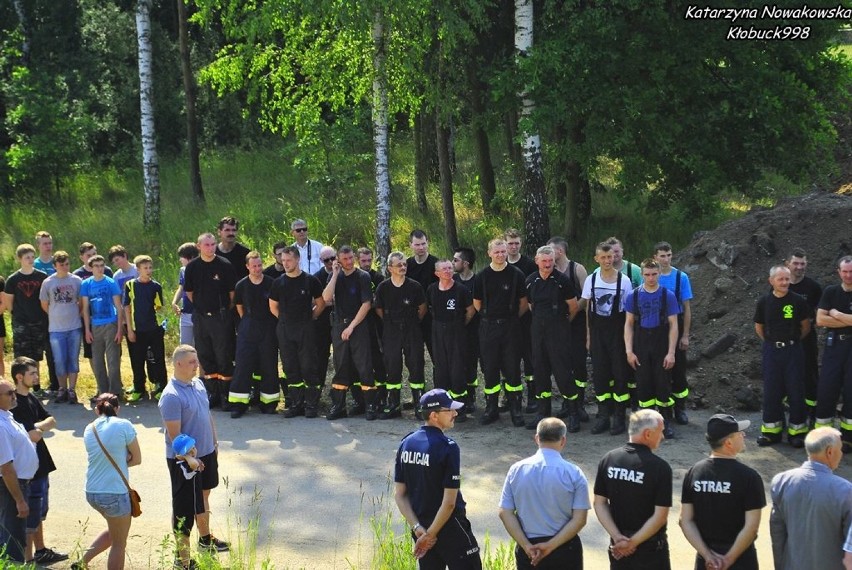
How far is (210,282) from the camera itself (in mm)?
13219

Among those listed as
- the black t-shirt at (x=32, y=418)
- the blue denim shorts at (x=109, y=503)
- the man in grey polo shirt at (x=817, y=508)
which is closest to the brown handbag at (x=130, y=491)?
the blue denim shorts at (x=109, y=503)

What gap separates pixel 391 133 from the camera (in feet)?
97.0

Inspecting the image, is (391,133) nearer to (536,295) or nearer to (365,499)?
(536,295)

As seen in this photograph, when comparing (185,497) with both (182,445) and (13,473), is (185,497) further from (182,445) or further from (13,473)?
(13,473)

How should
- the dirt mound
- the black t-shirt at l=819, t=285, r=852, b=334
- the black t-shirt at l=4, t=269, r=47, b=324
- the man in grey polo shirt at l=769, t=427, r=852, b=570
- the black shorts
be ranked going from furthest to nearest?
1. the black t-shirt at l=4, t=269, r=47, b=324
2. the dirt mound
3. the black t-shirt at l=819, t=285, r=852, b=334
4. the black shorts
5. the man in grey polo shirt at l=769, t=427, r=852, b=570

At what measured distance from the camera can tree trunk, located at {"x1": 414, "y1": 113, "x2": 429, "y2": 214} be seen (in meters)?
22.2

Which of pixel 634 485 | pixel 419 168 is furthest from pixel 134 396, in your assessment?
pixel 419 168

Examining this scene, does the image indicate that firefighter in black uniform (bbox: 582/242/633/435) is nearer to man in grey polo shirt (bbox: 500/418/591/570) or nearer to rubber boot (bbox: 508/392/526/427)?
rubber boot (bbox: 508/392/526/427)

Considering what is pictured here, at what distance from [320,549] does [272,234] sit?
13.4 metres

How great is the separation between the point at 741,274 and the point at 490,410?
3.98m

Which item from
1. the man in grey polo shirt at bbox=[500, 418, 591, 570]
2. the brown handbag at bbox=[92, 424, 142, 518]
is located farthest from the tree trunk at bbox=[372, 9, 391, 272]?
the man in grey polo shirt at bbox=[500, 418, 591, 570]

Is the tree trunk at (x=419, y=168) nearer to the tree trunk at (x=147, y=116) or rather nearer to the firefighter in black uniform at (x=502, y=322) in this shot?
the tree trunk at (x=147, y=116)

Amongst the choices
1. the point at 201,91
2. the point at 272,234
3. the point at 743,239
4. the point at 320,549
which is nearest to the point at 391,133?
the point at 201,91

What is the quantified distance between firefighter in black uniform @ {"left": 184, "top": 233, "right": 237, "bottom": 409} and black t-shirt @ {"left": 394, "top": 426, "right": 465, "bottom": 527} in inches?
268
